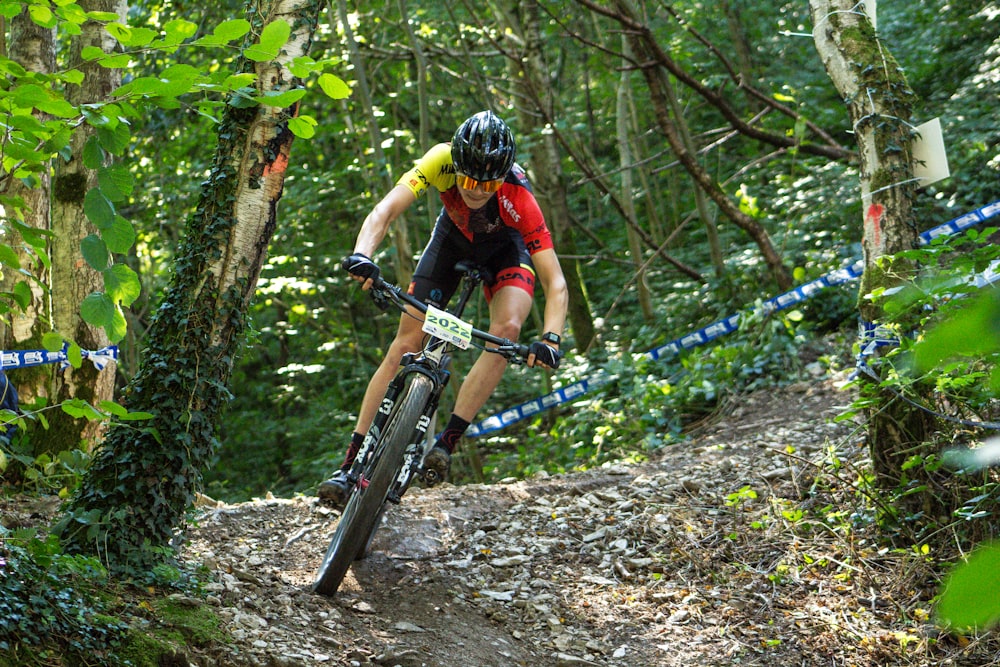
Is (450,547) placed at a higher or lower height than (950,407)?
lower

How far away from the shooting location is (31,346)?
5.48m

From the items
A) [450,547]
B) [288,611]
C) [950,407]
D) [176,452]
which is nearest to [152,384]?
[176,452]

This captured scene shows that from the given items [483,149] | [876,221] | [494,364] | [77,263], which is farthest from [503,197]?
[77,263]

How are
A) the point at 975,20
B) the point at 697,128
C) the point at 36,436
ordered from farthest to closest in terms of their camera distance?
the point at 697,128, the point at 975,20, the point at 36,436

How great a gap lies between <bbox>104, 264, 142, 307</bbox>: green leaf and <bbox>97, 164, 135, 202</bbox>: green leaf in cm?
18

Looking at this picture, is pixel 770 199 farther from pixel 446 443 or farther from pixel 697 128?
pixel 446 443

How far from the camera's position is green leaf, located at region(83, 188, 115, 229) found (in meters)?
2.12

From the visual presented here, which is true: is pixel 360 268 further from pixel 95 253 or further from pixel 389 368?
pixel 95 253

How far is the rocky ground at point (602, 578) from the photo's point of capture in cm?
359

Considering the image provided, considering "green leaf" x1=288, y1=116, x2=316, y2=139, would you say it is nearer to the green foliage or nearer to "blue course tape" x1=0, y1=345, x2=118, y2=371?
the green foliage

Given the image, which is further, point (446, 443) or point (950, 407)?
point (446, 443)

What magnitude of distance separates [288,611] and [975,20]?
12174 millimetres

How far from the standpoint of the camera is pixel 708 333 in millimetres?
9078

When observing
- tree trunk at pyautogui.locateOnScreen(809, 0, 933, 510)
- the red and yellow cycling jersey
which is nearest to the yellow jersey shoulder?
Answer: the red and yellow cycling jersey
